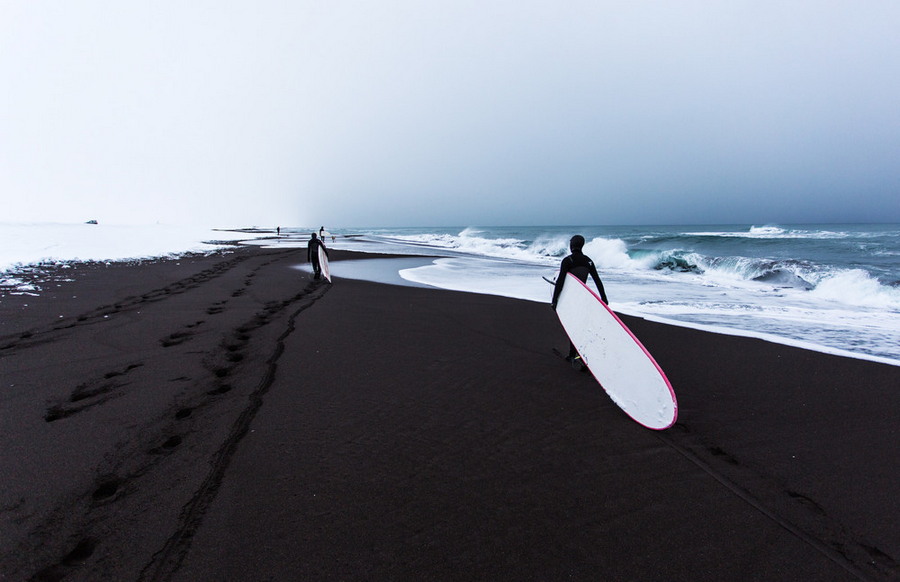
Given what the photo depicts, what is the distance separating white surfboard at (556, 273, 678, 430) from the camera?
11.3 feet

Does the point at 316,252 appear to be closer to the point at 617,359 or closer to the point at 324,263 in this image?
the point at 324,263

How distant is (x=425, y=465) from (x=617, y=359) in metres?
2.26

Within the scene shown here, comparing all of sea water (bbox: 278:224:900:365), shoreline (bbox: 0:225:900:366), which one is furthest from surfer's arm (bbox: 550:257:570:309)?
sea water (bbox: 278:224:900:365)

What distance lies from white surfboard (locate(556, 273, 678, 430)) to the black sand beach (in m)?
0.19

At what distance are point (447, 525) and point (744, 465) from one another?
7.28 ft

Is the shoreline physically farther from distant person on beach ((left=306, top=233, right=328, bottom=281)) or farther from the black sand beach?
distant person on beach ((left=306, top=233, right=328, bottom=281))

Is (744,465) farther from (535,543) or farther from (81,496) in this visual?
(81,496)

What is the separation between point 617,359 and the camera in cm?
407

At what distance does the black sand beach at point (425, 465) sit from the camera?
2.07 meters

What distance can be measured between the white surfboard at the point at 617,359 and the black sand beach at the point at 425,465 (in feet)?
0.63

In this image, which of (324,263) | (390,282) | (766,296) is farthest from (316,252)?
(766,296)

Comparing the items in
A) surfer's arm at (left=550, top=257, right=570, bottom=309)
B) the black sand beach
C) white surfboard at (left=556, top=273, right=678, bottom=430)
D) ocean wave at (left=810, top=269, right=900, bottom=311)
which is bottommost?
ocean wave at (left=810, top=269, right=900, bottom=311)

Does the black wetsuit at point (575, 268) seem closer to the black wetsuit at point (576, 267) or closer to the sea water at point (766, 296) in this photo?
the black wetsuit at point (576, 267)

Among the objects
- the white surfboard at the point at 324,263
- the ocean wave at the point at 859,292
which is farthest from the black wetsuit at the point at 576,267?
the ocean wave at the point at 859,292
